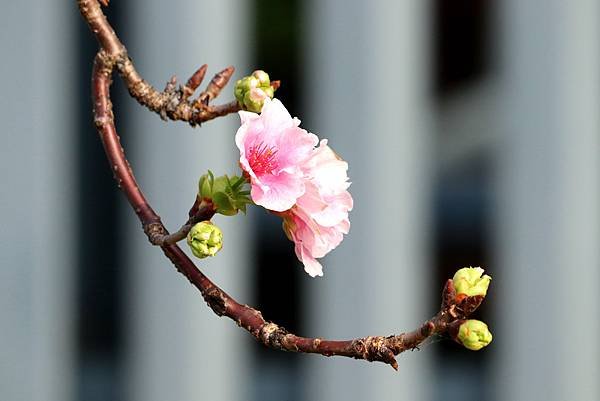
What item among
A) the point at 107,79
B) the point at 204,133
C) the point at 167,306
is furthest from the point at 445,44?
the point at 107,79

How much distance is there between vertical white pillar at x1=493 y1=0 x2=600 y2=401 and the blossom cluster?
1.40 meters

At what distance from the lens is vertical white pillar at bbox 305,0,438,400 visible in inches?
75.6

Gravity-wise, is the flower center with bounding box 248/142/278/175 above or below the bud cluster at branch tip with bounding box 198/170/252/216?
above

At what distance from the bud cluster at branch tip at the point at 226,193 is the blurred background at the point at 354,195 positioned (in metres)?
1.37

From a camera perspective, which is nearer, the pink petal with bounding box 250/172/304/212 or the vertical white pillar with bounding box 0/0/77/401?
the pink petal with bounding box 250/172/304/212

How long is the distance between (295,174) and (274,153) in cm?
2

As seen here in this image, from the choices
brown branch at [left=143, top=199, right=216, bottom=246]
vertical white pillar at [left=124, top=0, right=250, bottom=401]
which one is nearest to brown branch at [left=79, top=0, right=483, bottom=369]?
brown branch at [left=143, top=199, right=216, bottom=246]

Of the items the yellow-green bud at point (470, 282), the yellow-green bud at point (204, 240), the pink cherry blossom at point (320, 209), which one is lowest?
the yellow-green bud at point (470, 282)

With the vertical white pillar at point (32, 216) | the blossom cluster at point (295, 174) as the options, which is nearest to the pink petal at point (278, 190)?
the blossom cluster at point (295, 174)

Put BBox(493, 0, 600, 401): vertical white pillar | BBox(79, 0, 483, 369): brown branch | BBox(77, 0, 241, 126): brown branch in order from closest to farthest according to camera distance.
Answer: BBox(79, 0, 483, 369): brown branch < BBox(77, 0, 241, 126): brown branch < BBox(493, 0, 600, 401): vertical white pillar

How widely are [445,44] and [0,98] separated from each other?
0.93m

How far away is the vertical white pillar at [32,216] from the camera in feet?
6.51

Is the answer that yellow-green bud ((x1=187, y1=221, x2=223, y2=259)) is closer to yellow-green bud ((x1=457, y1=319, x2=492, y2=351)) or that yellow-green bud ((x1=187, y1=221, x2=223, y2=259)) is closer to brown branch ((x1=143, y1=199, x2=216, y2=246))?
brown branch ((x1=143, y1=199, x2=216, y2=246))

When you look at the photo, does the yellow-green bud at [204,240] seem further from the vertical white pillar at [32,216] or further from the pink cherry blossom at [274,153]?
the vertical white pillar at [32,216]
